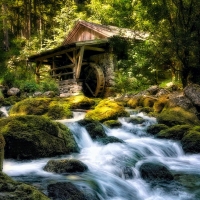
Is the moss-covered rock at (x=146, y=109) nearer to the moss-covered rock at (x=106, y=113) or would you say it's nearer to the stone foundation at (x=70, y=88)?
the moss-covered rock at (x=106, y=113)

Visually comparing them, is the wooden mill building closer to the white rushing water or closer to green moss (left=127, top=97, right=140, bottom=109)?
green moss (left=127, top=97, right=140, bottom=109)

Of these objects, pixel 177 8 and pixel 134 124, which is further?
pixel 177 8

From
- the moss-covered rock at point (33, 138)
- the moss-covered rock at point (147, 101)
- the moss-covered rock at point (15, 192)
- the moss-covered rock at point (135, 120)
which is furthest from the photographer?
the moss-covered rock at point (147, 101)

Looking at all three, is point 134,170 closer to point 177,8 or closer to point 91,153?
point 91,153

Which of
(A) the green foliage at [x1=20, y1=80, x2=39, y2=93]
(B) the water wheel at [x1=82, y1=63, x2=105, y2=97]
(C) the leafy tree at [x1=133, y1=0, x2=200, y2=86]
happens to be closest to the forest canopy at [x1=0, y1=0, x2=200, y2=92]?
(C) the leafy tree at [x1=133, y1=0, x2=200, y2=86]

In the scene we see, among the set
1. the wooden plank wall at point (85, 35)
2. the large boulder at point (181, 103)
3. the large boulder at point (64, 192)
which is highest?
the wooden plank wall at point (85, 35)

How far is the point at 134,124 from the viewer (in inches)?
436

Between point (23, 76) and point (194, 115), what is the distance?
1691cm

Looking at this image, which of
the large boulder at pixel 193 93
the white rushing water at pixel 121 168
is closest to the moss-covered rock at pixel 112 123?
the white rushing water at pixel 121 168

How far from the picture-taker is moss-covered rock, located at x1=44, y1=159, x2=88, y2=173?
549 cm

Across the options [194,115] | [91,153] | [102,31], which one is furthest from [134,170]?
[102,31]

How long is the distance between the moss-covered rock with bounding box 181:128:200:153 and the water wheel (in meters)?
11.8

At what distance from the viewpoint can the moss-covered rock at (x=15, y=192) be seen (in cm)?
315

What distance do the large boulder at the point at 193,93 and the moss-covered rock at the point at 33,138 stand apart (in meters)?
6.32
